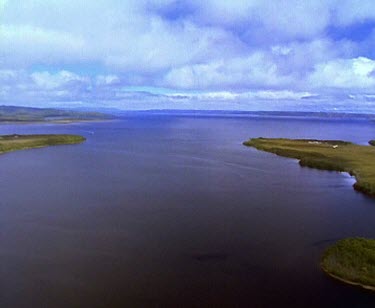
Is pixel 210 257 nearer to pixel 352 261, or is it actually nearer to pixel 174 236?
pixel 174 236

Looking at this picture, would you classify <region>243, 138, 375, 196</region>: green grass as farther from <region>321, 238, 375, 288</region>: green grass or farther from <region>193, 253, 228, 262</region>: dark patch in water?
<region>193, 253, 228, 262</region>: dark patch in water

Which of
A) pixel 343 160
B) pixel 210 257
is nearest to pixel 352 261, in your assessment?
pixel 210 257

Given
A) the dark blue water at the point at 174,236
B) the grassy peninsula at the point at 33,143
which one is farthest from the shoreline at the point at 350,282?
the grassy peninsula at the point at 33,143

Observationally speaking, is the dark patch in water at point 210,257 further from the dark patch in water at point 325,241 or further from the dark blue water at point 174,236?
the dark patch in water at point 325,241

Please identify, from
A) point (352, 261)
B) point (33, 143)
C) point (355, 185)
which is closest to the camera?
point (352, 261)

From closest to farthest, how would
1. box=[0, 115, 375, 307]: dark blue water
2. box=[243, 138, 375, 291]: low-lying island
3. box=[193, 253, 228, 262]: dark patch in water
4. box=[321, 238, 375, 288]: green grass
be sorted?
1. box=[0, 115, 375, 307]: dark blue water
2. box=[321, 238, 375, 288]: green grass
3. box=[243, 138, 375, 291]: low-lying island
4. box=[193, 253, 228, 262]: dark patch in water

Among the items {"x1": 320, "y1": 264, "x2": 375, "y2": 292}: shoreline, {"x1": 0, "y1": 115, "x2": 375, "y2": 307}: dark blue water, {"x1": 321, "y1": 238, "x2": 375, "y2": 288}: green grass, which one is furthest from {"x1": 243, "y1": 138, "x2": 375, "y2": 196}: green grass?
{"x1": 320, "y1": 264, "x2": 375, "y2": 292}: shoreline
